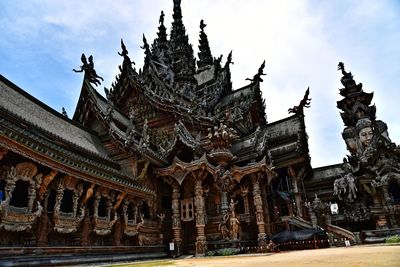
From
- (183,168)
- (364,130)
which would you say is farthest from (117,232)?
(364,130)

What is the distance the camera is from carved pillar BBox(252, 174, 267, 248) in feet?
44.0

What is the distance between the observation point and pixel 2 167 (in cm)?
763

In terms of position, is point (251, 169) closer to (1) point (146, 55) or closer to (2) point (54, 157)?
(2) point (54, 157)

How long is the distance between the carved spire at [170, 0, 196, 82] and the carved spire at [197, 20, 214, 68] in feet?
11.2

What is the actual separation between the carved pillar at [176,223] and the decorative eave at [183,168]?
2.37 ft

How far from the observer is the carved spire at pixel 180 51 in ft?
83.6

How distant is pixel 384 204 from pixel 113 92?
1946 cm

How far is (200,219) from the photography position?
44.1ft

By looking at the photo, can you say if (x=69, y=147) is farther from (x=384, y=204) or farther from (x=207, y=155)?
(x=384, y=204)

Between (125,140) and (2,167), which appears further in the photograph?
(125,140)

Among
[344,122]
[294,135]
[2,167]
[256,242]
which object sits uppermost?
[344,122]

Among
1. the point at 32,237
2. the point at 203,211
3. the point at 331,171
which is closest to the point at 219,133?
the point at 203,211

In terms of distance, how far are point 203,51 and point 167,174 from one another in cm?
2723

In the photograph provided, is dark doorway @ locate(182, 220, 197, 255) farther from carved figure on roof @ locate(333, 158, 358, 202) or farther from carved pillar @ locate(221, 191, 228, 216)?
carved figure on roof @ locate(333, 158, 358, 202)
